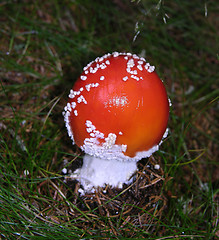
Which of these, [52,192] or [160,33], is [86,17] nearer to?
[160,33]

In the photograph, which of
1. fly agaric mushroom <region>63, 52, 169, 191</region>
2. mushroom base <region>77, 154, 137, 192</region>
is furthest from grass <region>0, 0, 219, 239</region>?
fly agaric mushroom <region>63, 52, 169, 191</region>

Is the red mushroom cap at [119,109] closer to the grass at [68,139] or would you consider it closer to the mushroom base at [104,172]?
the mushroom base at [104,172]

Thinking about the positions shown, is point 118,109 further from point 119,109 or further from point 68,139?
point 68,139

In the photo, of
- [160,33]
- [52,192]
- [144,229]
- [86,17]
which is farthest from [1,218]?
[160,33]

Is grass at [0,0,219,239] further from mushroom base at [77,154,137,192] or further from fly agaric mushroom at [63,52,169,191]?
fly agaric mushroom at [63,52,169,191]

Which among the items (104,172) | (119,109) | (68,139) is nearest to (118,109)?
(119,109)

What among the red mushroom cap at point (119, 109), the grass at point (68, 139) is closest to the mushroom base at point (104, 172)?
the grass at point (68, 139)
